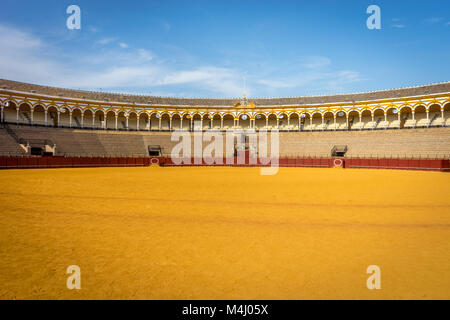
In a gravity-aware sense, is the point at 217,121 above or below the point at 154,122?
above

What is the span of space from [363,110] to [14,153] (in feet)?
146

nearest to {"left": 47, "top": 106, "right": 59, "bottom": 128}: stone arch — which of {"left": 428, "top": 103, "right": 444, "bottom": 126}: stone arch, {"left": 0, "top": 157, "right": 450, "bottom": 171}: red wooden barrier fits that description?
{"left": 0, "top": 157, "right": 450, "bottom": 171}: red wooden barrier

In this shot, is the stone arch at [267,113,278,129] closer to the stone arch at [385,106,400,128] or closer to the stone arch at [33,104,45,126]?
the stone arch at [385,106,400,128]

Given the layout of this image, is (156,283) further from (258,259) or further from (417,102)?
(417,102)

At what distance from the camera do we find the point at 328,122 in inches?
1704

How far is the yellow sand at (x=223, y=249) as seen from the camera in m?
3.01

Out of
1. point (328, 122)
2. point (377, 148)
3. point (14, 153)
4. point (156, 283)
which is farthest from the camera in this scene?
point (328, 122)

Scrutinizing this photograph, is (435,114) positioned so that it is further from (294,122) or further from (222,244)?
(222,244)

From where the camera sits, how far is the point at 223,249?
4195 mm

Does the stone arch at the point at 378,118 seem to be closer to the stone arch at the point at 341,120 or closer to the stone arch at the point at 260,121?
the stone arch at the point at 341,120

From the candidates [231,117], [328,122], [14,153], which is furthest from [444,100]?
[14,153]

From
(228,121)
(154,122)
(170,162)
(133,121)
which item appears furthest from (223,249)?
(133,121)

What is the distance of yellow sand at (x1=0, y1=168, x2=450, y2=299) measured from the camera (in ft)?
9.87
